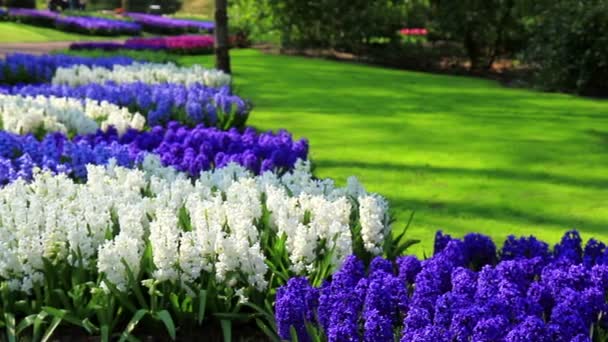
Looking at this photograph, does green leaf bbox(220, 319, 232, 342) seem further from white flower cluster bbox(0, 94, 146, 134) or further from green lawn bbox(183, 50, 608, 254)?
white flower cluster bbox(0, 94, 146, 134)

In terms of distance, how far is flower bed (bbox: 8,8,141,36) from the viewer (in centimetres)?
3569

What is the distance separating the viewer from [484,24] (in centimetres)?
2455

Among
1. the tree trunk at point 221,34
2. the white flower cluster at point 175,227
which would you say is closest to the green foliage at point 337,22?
the tree trunk at point 221,34

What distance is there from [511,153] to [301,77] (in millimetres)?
10045

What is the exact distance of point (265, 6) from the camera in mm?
28625

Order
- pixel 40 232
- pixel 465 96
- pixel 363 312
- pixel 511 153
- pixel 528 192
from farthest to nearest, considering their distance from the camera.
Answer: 1. pixel 465 96
2. pixel 511 153
3. pixel 528 192
4. pixel 40 232
5. pixel 363 312

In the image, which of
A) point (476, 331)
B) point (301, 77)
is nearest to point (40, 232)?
point (476, 331)

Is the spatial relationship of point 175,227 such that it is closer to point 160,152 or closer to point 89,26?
point 160,152

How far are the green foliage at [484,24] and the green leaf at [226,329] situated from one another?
68.4 ft

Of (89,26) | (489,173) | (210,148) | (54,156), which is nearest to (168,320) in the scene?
(54,156)

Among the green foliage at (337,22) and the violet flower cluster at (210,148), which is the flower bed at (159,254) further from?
the green foliage at (337,22)

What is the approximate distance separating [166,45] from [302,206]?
21.9 meters


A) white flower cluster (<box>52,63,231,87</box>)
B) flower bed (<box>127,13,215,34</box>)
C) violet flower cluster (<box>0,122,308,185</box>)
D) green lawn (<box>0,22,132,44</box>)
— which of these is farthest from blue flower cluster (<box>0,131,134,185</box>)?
flower bed (<box>127,13,215,34</box>)

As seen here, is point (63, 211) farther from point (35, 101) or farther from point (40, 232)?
point (35, 101)
